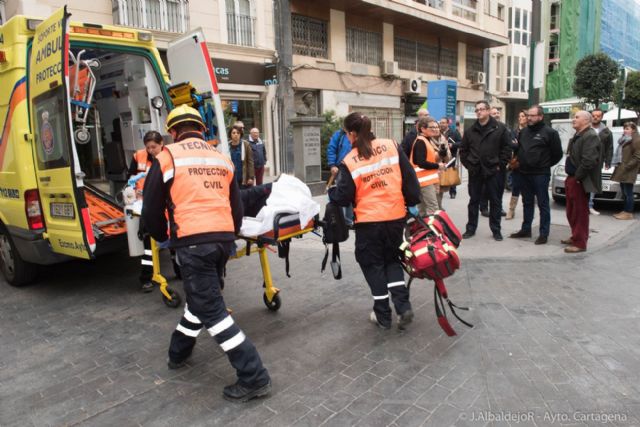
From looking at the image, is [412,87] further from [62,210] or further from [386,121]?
[62,210]

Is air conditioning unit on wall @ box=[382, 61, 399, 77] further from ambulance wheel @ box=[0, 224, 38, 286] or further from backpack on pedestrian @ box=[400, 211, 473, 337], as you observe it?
backpack on pedestrian @ box=[400, 211, 473, 337]

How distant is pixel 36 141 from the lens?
4781 millimetres

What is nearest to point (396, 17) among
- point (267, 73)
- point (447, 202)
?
point (267, 73)

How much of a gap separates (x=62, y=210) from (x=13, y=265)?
1295 mm

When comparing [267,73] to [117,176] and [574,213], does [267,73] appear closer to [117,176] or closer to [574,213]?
[117,176]

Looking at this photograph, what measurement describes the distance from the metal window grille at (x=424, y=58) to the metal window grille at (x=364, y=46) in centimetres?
137

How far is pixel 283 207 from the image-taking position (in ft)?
12.6

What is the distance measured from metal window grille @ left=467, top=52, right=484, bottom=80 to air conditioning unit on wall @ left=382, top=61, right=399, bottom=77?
835 centimetres

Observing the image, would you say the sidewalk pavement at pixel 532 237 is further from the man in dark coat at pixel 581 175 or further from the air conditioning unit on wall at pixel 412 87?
the air conditioning unit on wall at pixel 412 87

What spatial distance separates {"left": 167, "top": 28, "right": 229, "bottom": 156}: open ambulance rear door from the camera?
5461 millimetres

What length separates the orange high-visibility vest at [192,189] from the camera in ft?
9.70

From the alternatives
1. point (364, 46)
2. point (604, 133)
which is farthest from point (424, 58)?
point (604, 133)

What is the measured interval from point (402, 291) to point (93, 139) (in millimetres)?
6255

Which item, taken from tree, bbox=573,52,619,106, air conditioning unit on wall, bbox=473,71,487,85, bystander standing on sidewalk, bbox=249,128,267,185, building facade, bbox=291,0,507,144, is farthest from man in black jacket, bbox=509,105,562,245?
tree, bbox=573,52,619,106
